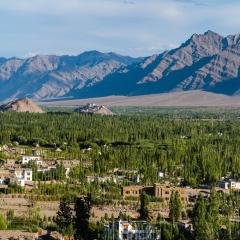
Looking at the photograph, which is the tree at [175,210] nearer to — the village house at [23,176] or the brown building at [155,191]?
the brown building at [155,191]

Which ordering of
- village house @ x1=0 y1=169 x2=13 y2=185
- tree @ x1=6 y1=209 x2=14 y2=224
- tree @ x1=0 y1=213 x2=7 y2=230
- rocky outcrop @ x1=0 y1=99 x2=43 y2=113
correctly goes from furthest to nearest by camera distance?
rocky outcrop @ x1=0 y1=99 x2=43 y2=113 → village house @ x1=0 y1=169 x2=13 y2=185 → tree @ x1=6 y1=209 x2=14 y2=224 → tree @ x1=0 y1=213 x2=7 y2=230

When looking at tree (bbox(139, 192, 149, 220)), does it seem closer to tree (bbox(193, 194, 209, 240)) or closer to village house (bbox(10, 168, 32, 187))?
tree (bbox(193, 194, 209, 240))

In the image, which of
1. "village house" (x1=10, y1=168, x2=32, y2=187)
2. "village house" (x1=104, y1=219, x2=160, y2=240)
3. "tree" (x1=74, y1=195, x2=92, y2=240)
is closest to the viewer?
"village house" (x1=104, y1=219, x2=160, y2=240)

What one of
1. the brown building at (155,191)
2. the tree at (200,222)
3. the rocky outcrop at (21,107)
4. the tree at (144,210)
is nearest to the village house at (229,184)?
the brown building at (155,191)

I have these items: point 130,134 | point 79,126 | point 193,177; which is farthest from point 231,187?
point 79,126

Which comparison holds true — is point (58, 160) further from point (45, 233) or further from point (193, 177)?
point (45, 233)

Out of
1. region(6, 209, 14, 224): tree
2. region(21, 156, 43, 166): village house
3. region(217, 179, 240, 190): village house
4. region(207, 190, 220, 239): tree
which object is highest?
region(21, 156, 43, 166): village house

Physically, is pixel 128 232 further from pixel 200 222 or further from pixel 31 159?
pixel 31 159

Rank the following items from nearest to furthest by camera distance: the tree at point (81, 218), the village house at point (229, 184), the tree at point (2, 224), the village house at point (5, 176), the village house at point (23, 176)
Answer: the tree at point (81, 218) < the tree at point (2, 224) < the village house at point (23, 176) < the village house at point (229, 184) < the village house at point (5, 176)

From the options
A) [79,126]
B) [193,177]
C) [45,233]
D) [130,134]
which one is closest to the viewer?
[45,233]

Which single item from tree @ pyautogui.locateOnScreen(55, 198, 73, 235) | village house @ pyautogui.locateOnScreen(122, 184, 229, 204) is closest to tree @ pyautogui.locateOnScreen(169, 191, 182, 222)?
tree @ pyautogui.locateOnScreen(55, 198, 73, 235)

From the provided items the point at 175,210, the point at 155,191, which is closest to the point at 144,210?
the point at 175,210
